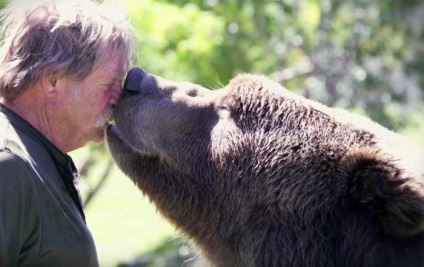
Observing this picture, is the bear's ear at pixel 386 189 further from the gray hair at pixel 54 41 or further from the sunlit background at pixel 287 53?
the sunlit background at pixel 287 53

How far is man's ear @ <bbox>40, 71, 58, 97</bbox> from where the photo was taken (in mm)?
3557

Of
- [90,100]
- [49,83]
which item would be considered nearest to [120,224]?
[90,100]

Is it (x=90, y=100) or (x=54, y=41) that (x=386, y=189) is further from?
(x=54, y=41)

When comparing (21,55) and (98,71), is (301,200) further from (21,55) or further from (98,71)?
(21,55)

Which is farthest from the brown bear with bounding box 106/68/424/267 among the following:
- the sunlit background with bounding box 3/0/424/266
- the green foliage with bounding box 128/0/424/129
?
the green foliage with bounding box 128/0/424/129

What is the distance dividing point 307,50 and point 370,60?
1439mm

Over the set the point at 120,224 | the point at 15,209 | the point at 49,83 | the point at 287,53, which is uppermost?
the point at 287,53

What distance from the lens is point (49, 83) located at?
141 inches

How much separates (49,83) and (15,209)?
0.64m

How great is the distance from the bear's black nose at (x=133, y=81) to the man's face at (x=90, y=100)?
38 mm

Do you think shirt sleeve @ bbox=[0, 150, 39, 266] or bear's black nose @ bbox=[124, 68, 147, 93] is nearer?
shirt sleeve @ bbox=[0, 150, 39, 266]

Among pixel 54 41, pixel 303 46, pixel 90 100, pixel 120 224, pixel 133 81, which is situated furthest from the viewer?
pixel 120 224

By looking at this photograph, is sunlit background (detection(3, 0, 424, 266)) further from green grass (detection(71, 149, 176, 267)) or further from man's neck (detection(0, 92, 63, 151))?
man's neck (detection(0, 92, 63, 151))

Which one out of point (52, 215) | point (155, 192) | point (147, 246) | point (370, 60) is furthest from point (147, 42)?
point (147, 246)
